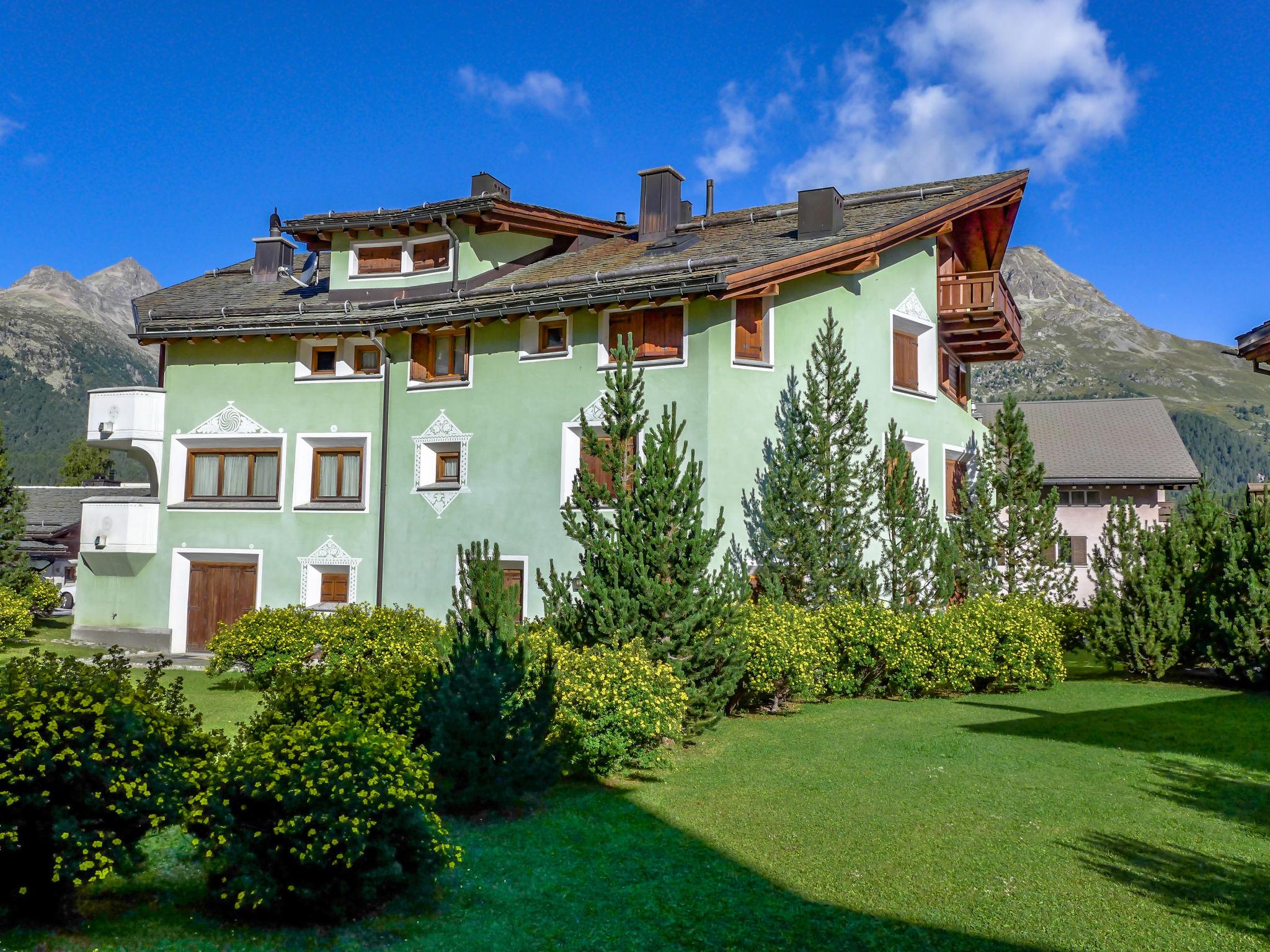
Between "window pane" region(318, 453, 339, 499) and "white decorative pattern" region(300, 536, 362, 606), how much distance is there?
45.7 inches

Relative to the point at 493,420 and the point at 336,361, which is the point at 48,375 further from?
the point at 493,420

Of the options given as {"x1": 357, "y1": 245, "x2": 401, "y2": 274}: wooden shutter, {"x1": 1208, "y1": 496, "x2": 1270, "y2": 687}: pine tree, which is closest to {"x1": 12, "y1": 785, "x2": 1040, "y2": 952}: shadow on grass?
{"x1": 1208, "y1": 496, "x2": 1270, "y2": 687}: pine tree

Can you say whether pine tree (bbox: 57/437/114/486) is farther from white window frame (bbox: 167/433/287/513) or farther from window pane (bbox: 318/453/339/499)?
window pane (bbox: 318/453/339/499)

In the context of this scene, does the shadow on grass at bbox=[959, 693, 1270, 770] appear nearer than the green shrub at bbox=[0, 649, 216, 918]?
No

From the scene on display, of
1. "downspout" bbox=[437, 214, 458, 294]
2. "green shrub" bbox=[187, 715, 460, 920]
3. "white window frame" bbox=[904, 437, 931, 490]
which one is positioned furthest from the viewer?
"downspout" bbox=[437, 214, 458, 294]

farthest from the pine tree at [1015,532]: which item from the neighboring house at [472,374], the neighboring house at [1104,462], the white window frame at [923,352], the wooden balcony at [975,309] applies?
the neighboring house at [1104,462]

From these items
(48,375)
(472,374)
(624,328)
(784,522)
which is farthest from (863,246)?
(48,375)

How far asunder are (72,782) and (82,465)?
201 feet

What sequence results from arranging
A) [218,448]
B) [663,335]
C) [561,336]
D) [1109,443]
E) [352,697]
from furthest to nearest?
[1109,443]
[218,448]
[561,336]
[663,335]
[352,697]

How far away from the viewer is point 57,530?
39.4m

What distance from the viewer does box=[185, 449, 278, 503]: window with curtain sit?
22.3 meters

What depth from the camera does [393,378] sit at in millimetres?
21297

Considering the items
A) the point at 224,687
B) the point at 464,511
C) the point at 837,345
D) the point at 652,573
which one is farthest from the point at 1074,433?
the point at 224,687

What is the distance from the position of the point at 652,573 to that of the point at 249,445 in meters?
13.7
